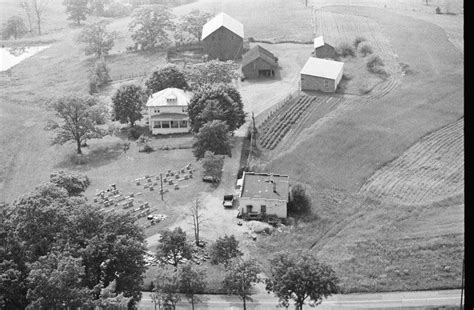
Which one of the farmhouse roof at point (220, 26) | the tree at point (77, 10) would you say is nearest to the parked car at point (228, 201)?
the farmhouse roof at point (220, 26)

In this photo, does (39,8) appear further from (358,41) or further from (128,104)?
(128,104)

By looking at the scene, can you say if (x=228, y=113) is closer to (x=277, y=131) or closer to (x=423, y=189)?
(x=277, y=131)

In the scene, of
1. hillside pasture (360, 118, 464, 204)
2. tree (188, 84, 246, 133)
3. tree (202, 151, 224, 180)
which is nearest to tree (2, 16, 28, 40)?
tree (188, 84, 246, 133)

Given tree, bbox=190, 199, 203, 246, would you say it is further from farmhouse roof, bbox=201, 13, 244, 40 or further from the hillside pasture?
farmhouse roof, bbox=201, 13, 244, 40

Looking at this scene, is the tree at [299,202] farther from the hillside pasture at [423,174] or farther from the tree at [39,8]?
the tree at [39,8]

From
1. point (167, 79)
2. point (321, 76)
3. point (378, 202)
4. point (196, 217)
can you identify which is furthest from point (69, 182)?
point (321, 76)

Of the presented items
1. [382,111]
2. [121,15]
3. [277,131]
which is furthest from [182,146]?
[121,15]
